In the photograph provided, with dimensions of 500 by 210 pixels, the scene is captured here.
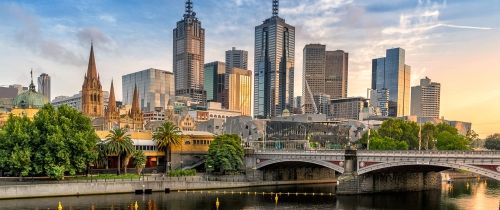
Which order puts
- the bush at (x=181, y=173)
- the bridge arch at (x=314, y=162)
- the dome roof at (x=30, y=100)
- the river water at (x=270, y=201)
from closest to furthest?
the river water at (x=270, y=201), the bridge arch at (x=314, y=162), the bush at (x=181, y=173), the dome roof at (x=30, y=100)

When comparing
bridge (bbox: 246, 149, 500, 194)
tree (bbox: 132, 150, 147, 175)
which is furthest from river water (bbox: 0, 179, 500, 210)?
tree (bbox: 132, 150, 147, 175)

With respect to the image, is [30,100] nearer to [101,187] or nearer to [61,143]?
[61,143]

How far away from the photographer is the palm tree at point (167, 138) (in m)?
124

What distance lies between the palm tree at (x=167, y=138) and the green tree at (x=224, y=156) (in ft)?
30.9

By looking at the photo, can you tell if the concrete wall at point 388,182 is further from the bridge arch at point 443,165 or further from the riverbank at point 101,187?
the riverbank at point 101,187

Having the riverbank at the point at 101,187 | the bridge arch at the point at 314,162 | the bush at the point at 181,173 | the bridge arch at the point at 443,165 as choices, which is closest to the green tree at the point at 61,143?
the riverbank at the point at 101,187

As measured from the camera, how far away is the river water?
87562 mm

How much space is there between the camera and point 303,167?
135125 millimetres

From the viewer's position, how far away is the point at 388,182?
114812 mm

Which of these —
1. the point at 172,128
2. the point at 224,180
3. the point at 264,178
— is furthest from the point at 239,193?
the point at 172,128

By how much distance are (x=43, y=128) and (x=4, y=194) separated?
15.8 meters

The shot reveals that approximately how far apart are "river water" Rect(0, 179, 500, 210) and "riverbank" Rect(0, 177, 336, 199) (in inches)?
94.0

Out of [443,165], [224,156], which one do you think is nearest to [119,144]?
[224,156]

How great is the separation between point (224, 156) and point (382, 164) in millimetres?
37043
